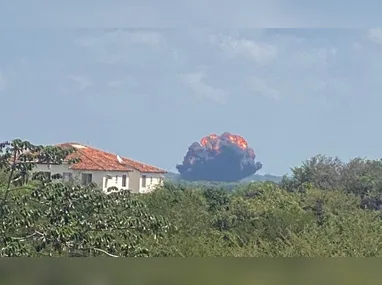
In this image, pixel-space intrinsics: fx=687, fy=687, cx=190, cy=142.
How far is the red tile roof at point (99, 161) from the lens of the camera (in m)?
5.07

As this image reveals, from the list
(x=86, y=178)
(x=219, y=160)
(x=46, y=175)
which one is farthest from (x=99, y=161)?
(x=219, y=160)

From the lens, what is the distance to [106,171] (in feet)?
17.4

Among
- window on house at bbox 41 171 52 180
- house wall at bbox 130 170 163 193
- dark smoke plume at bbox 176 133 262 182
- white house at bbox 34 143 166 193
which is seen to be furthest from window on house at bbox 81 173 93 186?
dark smoke plume at bbox 176 133 262 182

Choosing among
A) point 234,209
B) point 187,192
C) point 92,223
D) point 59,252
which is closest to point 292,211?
point 234,209

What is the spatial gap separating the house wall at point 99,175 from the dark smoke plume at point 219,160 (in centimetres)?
50

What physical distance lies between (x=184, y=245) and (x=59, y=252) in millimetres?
A: 1132

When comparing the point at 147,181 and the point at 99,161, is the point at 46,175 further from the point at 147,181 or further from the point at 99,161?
the point at 147,181

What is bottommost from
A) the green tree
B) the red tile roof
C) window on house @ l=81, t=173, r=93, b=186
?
the green tree

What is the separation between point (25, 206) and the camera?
16.1 ft

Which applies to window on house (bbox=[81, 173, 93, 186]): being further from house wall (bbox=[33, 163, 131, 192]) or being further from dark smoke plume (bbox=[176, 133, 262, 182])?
dark smoke plume (bbox=[176, 133, 262, 182])

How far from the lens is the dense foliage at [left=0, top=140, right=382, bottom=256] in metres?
4.88

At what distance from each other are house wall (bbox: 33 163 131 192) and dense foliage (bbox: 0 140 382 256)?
0.05m

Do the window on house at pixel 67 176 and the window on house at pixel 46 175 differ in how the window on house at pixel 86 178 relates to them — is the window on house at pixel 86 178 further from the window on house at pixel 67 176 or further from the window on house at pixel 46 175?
the window on house at pixel 46 175

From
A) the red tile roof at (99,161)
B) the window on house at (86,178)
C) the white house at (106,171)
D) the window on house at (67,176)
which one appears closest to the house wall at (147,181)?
the white house at (106,171)
